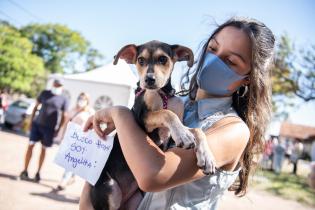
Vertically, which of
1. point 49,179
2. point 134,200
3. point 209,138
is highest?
point 209,138

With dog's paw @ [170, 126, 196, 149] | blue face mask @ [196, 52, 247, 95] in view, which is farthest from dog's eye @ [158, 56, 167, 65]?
dog's paw @ [170, 126, 196, 149]

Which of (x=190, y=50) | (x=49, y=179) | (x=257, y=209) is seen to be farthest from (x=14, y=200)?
(x=257, y=209)

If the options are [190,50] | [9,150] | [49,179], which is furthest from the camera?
[9,150]

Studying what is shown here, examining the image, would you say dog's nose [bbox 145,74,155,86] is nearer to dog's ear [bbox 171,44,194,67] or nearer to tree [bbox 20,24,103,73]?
dog's ear [bbox 171,44,194,67]

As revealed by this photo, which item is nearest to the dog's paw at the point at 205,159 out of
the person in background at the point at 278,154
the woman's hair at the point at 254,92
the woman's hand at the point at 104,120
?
the woman's hair at the point at 254,92

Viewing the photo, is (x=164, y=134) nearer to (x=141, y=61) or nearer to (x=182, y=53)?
(x=141, y=61)

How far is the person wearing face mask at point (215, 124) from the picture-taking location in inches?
68.9

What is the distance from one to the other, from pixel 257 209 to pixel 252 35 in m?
7.99

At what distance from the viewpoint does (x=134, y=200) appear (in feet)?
8.23

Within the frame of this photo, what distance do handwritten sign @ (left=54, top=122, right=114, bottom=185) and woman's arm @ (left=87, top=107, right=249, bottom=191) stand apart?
596 mm

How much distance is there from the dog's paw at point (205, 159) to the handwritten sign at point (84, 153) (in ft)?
3.19

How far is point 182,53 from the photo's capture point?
304 cm

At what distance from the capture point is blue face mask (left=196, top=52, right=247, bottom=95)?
7.76ft

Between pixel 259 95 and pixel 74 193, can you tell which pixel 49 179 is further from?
pixel 259 95
